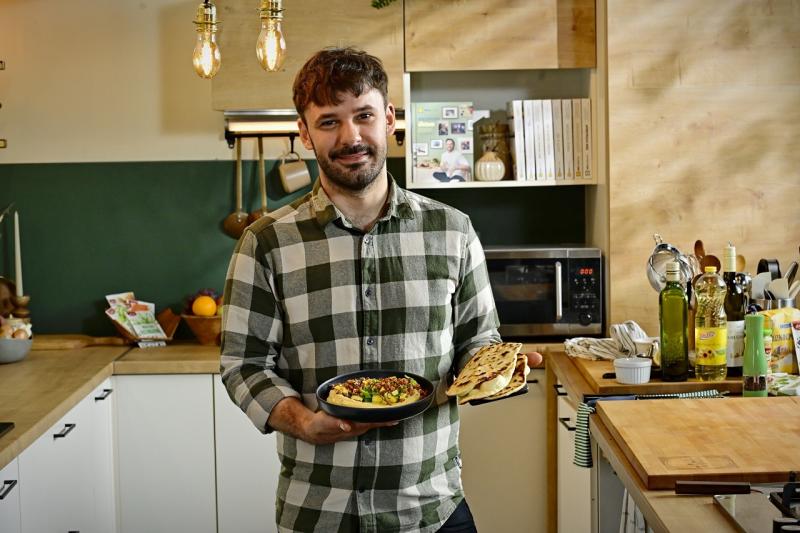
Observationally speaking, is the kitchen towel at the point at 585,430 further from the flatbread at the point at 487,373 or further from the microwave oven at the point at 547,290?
the microwave oven at the point at 547,290

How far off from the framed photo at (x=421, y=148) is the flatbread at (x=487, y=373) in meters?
1.81

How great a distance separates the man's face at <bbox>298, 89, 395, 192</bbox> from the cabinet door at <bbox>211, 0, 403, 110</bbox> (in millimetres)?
1697

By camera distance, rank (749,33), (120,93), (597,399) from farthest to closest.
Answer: (120,93)
(749,33)
(597,399)

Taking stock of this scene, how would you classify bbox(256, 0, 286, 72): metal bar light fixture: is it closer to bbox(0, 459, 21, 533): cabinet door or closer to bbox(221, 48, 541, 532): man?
bbox(221, 48, 541, 532): man

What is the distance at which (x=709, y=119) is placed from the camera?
350cm

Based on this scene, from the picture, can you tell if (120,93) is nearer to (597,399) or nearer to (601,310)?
(601,310)

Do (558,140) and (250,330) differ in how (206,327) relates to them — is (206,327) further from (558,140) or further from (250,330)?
(250,330)

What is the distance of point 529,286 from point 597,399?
1.05 metres

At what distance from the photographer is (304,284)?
2.03 m

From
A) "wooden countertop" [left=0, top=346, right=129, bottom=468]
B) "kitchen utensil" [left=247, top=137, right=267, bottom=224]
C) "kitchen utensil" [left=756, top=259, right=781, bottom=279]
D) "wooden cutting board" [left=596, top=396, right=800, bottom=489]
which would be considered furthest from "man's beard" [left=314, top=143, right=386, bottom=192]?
"kitchen utensil" [left=247, top=137, right=267, bottom=224]

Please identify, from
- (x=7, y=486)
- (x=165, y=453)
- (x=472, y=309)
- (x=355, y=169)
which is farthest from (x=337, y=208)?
(x=165, y=453)

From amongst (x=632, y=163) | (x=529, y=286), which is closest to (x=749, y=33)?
(x=632, y=163)

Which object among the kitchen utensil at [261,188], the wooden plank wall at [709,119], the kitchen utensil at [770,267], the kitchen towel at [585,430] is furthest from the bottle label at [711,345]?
the kitchen utensil at [261,188]

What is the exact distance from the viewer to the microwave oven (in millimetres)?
3615
